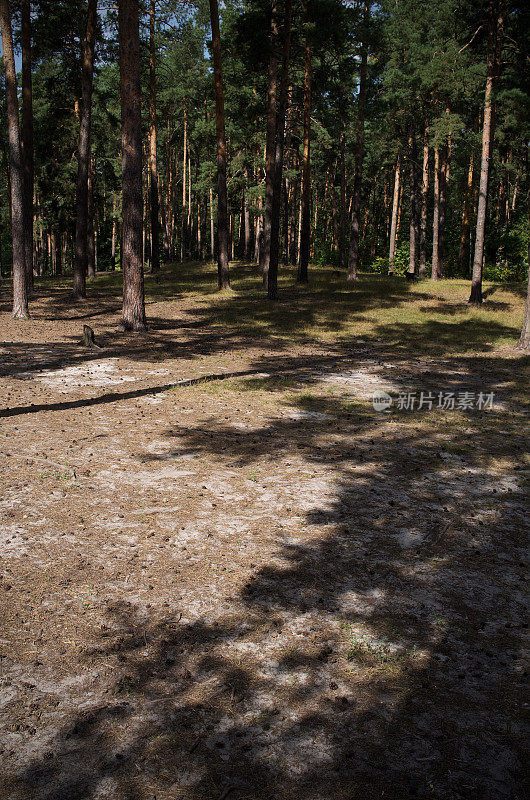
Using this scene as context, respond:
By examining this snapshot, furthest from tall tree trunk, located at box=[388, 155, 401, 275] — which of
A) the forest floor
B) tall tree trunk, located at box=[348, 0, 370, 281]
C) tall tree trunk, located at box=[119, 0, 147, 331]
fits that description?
the forest floor

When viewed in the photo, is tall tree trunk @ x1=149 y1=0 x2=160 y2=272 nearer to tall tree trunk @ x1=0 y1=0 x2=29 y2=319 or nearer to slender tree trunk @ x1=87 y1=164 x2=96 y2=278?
slender tree trunk @ x1=87 y1=164 x2=96 y2=278

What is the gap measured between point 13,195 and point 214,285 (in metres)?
11.6

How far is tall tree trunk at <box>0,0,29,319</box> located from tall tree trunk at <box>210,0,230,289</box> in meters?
8.31

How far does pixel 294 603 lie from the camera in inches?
163

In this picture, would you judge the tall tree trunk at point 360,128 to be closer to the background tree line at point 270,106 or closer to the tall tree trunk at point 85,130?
the background tree line at point 270,106

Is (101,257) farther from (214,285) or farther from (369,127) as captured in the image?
(214,285)

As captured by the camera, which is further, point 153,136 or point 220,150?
point 153,136

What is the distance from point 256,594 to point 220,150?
21.4 metres

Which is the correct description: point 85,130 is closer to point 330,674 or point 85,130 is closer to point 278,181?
point 278,181

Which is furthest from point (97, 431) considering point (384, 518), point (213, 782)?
point (213, 782)

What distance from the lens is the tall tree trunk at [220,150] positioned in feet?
70.1

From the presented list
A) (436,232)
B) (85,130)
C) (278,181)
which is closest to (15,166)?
(85,130)

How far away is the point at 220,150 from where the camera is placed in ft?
73.7

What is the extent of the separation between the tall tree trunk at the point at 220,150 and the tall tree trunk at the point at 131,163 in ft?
27.9
